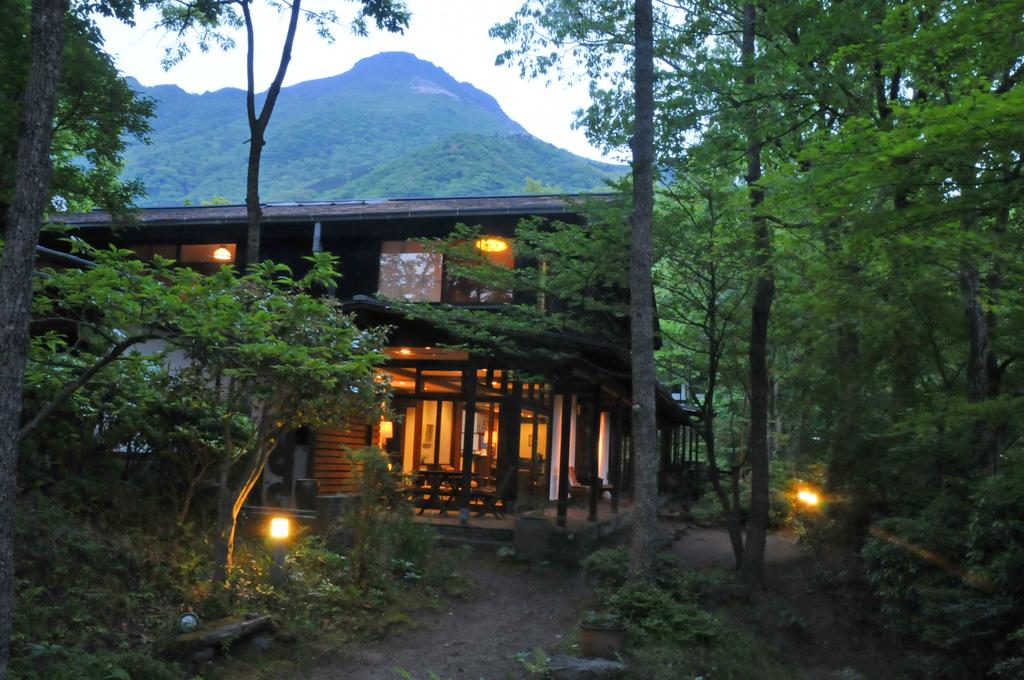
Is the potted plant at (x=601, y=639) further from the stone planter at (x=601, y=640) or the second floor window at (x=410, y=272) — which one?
the second floor window at (x=410, y=272)

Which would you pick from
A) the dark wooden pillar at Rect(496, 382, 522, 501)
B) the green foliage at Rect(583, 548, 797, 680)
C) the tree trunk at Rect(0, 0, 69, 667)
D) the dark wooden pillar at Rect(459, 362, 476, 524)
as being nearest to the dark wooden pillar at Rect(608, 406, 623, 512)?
the dark wooden pillar at Rect(496, 382, 522, 501)

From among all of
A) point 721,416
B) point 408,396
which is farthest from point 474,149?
point 408,396

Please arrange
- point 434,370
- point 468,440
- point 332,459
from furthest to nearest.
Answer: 1. point 434,370
2. point 332,459
3. point 468,440

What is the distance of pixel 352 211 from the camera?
58.2 feet

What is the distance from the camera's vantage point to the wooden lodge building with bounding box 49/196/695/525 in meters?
14.6

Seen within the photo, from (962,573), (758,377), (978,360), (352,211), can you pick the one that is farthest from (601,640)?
(352,211)

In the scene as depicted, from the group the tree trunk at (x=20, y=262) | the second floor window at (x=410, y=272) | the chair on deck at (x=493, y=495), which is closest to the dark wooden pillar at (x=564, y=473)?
the chair on deck at (x=493, y=495)

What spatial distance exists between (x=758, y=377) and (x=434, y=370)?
23.5ft

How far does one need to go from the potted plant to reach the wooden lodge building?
5.95 m

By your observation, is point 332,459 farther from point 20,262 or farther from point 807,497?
point 20,262

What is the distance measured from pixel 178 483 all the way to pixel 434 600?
3273 millimetres

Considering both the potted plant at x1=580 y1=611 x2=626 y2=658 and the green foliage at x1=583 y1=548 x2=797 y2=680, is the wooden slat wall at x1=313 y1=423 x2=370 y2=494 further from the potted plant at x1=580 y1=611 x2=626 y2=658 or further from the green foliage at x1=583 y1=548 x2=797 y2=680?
the potted plant at x1=580 y1=611 x2=626 y2=658

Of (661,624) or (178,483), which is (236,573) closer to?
(178,483)

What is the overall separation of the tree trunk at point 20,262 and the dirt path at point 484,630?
10.2ft
